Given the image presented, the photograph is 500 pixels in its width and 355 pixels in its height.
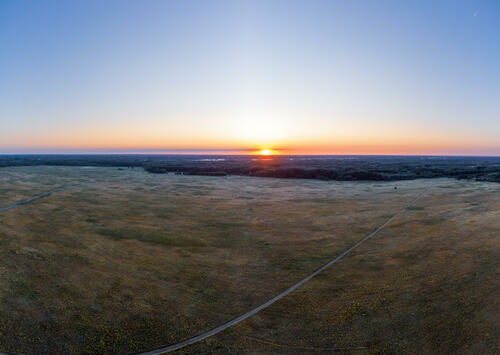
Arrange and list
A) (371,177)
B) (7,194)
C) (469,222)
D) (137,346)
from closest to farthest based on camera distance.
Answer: (137,346)
(469,222)
(7,194)
(371,177)

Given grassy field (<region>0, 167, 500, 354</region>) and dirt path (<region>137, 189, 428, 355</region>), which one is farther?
grassy field (<region>0, 167, 500, 354</region>)

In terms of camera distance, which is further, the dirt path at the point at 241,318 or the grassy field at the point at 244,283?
the grassy field at the point at 244,283

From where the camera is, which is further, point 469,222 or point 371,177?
point 371,177

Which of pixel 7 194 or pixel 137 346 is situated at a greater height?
pixel 7 194

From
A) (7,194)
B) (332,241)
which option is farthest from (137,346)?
(7,194)

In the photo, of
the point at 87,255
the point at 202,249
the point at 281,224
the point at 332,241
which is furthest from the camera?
the point at 281,224

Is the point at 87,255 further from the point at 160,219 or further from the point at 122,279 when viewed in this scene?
the point at 160,219

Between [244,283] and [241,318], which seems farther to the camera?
[244,283]
